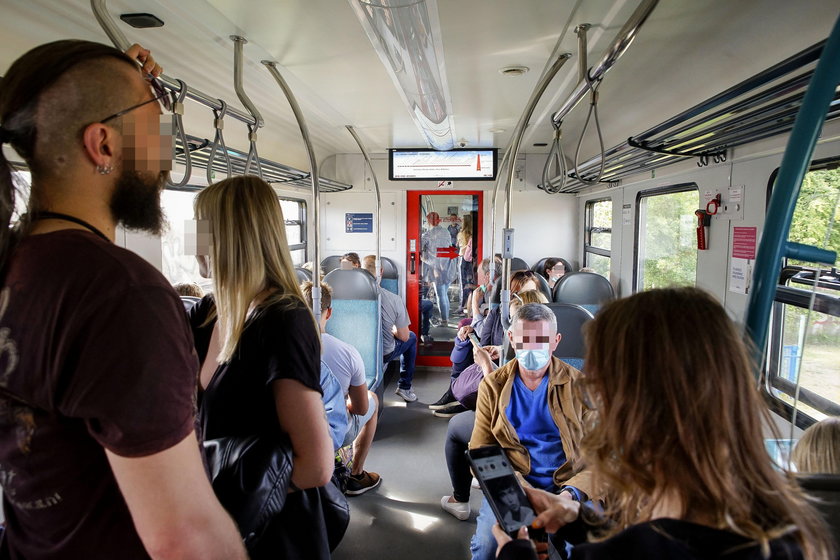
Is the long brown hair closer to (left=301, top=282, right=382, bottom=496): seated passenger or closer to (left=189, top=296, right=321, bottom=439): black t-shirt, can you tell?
(left=189, top=296, right=321, bottom=439): black t-shirt

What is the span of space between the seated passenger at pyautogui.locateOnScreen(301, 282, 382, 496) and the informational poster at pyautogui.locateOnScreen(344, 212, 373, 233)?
3.77 m

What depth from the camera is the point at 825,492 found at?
844mm

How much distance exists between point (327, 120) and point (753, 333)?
4.41m

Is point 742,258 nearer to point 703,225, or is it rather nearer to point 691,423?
→ point 703,225

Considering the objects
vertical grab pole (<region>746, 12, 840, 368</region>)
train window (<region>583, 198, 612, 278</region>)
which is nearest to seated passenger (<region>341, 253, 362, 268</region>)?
train window (<region>583, 198, 612, 278</region>)

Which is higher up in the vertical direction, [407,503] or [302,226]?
[302,226]

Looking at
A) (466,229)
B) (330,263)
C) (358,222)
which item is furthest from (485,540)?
(358,222)

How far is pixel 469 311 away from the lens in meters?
6.21

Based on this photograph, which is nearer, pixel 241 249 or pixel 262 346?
pixel 262 346

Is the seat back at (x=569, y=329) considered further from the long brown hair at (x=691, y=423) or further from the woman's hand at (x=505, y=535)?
the long brown hair at (x=691, y=423)

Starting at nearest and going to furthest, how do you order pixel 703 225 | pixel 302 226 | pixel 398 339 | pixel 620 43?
pixel 620 43
pixel 703 225
pixel 398 339
pixel 302 226

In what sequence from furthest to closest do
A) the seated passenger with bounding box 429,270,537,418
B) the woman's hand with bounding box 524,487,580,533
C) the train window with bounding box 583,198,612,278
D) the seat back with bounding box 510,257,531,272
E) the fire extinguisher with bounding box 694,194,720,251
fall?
the seat back with bounding box 510,257,531,272
the train window with bounding box 583,198,612,278
the seated passenger with bounding box 429,270,537,418
the fire extinguisher with bounding box 694,194,720,251
the woman's hand with bounding box 524,487,580,533

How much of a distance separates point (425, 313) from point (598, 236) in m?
2.46

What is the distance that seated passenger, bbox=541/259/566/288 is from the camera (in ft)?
20.8
